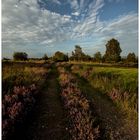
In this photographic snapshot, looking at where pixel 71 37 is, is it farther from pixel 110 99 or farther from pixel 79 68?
pixel 79 68

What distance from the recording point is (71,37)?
4758mm

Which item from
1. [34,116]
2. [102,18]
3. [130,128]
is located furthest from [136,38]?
[34,116]

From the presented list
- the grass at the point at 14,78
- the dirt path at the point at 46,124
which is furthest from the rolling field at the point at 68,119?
the grass at the point at 14,78

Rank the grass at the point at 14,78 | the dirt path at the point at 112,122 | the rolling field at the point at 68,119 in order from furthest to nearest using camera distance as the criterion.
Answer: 1. the grass at the point at 14,78
2. the dirt path at the point at 112,122
3. the rolling field at the point at 68,119

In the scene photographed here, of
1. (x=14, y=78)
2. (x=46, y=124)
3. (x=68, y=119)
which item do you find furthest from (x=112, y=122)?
(x=14, y=78)

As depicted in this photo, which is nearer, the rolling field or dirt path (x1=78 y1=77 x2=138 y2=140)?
the rolling field

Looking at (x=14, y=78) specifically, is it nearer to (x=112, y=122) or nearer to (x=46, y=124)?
(x=46, y=124)

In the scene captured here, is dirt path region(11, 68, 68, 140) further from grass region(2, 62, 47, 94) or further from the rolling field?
grass region(2, 62, 47, 94)

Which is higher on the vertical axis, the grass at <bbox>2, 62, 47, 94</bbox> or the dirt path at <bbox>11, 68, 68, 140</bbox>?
the grass at <bbox>2, 62, 47, 94</bbox>

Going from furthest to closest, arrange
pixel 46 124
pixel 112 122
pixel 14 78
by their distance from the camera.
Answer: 1. pixel 14 78
2. pixel 112 122
3. pixel 46 124

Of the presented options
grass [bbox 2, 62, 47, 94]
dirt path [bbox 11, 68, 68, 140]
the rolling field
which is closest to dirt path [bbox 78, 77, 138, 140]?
the rolling field

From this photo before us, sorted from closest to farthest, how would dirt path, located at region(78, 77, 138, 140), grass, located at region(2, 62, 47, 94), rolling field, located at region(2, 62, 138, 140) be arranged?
rolling field, located at region(2, 62, 138, 140)
dirt path, located at region(78, 77, 138, 140)
grass, located at region(2, 62, 47, 94)

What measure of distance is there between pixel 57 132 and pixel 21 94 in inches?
75.3

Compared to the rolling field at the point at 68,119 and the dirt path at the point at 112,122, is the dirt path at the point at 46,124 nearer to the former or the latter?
the rolling field at the point at 68,119
